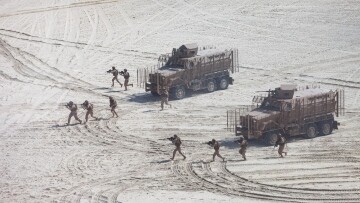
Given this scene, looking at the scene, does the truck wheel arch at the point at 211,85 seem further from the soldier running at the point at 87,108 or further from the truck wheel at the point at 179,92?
the soldier running at the point at 87,108

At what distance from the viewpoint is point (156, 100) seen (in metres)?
41.2

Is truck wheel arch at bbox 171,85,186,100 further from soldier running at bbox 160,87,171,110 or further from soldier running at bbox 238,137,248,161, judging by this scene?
soldier running at bbox 238,137,248,161

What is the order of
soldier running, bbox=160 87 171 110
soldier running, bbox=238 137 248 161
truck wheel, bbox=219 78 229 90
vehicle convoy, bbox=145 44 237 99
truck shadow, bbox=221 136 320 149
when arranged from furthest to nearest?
truck wheel, bbox=219 78 229 90, vehicle convoy, bbox=145 44 237 99, soldier running, bbox=160 87 171 110, truck shadow, bbox=221 136 320 149, soldier running, bbox=238 137 248 161

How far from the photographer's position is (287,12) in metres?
56.7

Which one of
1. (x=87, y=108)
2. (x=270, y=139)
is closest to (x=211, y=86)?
(x=87, y=108)

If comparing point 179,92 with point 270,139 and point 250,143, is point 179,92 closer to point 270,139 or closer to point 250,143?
point 250,143

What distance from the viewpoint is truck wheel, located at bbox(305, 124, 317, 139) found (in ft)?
111

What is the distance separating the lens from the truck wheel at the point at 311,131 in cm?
3384

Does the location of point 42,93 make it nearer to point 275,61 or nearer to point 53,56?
point 53,56

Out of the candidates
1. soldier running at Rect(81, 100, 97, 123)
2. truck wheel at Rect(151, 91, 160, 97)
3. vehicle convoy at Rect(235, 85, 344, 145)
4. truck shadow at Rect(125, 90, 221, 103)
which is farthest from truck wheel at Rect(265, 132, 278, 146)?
truck wheel at Rect(151, 91, 160, 97)

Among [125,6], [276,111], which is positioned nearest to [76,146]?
[276,111]

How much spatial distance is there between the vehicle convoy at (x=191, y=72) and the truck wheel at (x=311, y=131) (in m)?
8.85

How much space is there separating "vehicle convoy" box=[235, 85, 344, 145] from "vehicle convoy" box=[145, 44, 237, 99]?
7030 mm

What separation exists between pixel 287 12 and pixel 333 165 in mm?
27545
